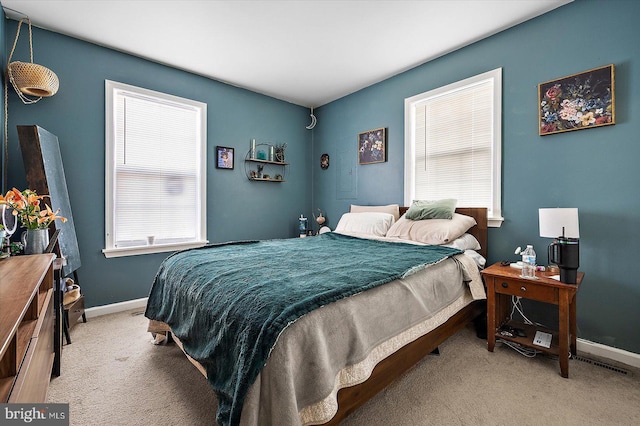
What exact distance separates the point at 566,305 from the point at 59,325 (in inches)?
132

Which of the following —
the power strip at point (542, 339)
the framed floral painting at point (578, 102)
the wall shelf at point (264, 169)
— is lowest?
the power strip at point (542, 339)

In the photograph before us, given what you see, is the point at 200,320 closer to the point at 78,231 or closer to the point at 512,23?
the point at 78,231

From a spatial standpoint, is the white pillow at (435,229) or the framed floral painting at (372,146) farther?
the framed floral painting at (372,146)

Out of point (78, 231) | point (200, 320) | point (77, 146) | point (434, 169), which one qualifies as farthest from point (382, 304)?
point (77, 146)

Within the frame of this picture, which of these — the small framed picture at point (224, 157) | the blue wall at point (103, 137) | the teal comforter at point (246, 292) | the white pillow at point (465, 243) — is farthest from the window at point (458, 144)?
the small framed picture at point (224, 157)

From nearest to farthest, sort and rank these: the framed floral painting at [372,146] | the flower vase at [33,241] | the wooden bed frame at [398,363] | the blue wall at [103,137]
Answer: the wooden bed frame at [398,363] → the flower vase at [33,241] → the blue wall at [103,137] → the framed floral painting at [372,146]

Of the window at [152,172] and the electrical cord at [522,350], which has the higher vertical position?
the window at [152,172]

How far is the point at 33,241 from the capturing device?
195cm

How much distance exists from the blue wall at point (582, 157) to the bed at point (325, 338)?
847 millimetres

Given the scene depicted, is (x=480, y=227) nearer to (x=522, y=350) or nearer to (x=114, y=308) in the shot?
(x=522, y=350)

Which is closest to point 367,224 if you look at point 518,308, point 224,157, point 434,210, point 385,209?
point 385,209

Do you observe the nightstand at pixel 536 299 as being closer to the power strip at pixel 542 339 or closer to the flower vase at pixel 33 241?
the power strip at pixel 542 339

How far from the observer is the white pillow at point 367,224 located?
10.5ft

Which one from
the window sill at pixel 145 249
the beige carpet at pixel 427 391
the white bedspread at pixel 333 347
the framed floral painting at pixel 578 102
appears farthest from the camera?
the window sill at pixel 145 249
